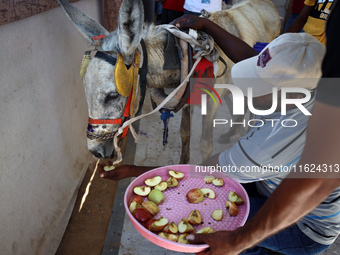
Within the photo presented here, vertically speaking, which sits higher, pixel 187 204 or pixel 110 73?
pixel 110 73

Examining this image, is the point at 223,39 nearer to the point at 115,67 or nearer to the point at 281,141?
the point at 115,67

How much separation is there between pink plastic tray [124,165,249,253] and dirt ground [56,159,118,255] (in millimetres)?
1176

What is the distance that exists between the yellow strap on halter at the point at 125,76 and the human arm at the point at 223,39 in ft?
1.95

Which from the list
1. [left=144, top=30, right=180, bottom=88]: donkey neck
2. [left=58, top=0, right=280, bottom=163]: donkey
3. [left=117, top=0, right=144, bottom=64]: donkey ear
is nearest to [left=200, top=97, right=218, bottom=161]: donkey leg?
[left=58, top=0, right=280, bottom=163]: donkey

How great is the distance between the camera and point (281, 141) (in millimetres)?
1374

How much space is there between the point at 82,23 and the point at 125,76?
2.20 feet

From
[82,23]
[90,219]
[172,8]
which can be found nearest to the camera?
[82,23]

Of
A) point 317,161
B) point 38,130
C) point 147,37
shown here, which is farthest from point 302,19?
point 38,130

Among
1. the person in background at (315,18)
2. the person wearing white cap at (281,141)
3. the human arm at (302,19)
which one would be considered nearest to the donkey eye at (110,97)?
the person wearing white cap at (281,141)

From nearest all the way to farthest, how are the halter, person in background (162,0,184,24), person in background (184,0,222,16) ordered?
the halter
person in background (184,0,222,16)
person in background (162,0,184,24)

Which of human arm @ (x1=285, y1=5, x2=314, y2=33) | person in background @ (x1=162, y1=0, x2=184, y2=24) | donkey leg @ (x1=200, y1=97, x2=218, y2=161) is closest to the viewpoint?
donkey leg @ (x1=200, y1=97, x2=218, y2=161)

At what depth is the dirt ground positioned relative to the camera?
8.07ft

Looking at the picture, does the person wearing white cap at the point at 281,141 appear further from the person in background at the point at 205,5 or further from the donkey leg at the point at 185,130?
the person in background at the point at 205,5

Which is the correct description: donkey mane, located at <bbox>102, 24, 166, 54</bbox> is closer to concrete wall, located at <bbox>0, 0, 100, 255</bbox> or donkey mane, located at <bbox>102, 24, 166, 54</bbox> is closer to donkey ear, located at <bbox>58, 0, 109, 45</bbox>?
donkey ear, located at <bbox>58, 0, 109, 45</bbox>
